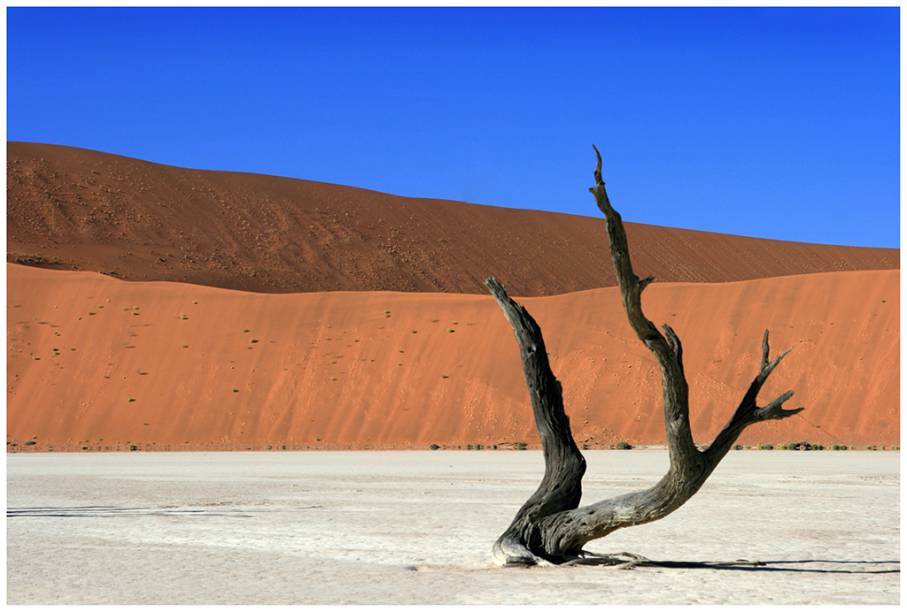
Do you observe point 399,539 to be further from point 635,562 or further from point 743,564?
point 743,564

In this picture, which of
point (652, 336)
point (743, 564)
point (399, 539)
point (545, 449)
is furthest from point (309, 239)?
point (652, 336)

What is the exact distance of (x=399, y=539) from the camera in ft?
48.8

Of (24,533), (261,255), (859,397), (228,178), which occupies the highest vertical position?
(228,178)

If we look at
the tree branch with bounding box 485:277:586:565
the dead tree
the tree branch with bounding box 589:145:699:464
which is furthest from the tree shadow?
the tree branch with bounding box 589:145:699:464

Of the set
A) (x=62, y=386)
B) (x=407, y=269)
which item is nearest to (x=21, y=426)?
(x=62, y=386)

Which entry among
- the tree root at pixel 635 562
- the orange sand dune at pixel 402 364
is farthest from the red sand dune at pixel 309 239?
the tree root at pixel 635 562

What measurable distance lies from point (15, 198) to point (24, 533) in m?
77.6

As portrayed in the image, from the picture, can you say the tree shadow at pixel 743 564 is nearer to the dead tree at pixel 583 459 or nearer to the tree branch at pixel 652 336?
the dead tree at pixel 583 459

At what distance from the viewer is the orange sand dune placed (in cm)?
4800

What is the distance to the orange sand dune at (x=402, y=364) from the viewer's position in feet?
157

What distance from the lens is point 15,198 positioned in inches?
3487

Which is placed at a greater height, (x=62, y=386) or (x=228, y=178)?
(x=228, y=178)

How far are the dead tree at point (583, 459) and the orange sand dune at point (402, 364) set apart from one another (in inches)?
1278

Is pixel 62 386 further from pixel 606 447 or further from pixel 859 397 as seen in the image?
pixel 859 397
